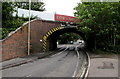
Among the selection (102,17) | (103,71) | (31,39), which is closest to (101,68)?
Answer: (103,71)

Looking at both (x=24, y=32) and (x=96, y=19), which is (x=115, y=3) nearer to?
(x=96, y=19)

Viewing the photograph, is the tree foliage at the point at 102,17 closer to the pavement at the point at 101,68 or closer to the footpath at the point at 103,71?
the pavement at the point at 101,68

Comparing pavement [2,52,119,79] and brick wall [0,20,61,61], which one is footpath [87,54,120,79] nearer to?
pavement [2,52,119,79]

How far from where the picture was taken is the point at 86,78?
8188 millimetres

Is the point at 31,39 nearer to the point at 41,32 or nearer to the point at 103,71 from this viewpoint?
the point at 41,32

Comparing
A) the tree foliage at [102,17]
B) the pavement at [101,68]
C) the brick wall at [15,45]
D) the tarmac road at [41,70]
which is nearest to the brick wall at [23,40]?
the brick wall at [15,45]

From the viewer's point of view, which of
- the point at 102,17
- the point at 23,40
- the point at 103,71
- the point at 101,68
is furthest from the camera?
the point at 23,40

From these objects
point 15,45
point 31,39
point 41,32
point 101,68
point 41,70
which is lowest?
point 41,70

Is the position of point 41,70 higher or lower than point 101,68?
lower

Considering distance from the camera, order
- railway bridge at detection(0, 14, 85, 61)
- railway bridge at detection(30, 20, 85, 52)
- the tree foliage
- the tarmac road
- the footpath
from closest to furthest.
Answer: the footpath, the tarmac road, railway bridge at detection(0, 14, 85, 61), the tree foliage, railway bridge at detection(30, 20, 85, 52)

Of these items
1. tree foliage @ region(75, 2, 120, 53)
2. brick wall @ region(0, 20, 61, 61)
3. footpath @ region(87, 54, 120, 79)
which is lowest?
footpath @ region(87, 54, 120, 79)

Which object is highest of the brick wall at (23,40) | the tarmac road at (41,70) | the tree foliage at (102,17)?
the tree foliage at (102,17)

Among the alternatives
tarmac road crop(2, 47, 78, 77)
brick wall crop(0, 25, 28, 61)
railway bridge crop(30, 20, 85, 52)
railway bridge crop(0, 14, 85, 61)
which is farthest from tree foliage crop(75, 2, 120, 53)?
brick wall crop(0, 25, 28, 61)

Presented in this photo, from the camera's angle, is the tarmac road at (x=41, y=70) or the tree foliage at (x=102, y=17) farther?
the tree foliage at (x=102, y=17)
